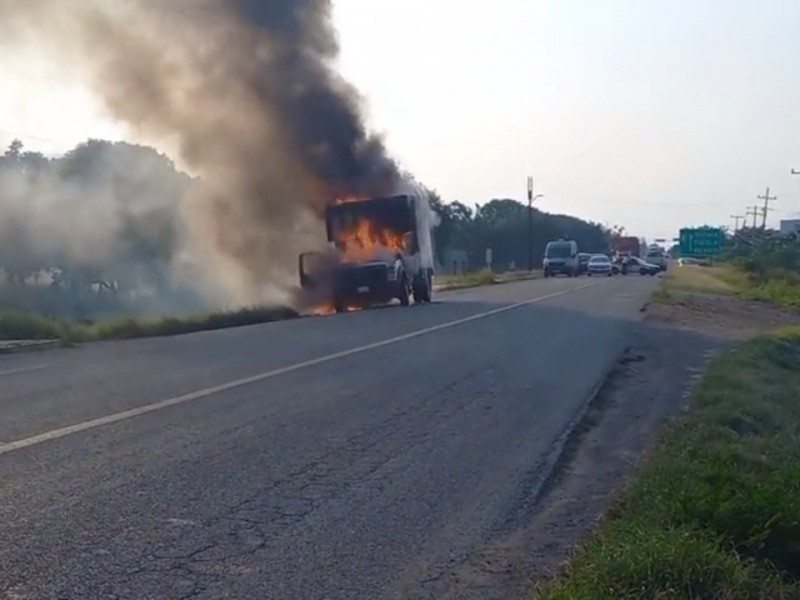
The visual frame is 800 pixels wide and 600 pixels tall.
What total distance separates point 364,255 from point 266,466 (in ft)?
76.0

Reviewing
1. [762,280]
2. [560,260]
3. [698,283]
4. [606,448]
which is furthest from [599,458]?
[560,260]

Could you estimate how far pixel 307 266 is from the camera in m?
32.1

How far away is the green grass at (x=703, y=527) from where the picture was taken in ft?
17.3

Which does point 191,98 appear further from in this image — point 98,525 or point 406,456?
point 98,525

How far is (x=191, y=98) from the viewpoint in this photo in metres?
32.2

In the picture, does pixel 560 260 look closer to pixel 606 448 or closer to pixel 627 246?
pixel 627 246

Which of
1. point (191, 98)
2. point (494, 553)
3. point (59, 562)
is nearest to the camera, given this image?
point (59, 562)

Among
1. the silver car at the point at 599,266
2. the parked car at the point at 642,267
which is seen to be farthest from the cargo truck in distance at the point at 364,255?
the parked car at the point at 642,267

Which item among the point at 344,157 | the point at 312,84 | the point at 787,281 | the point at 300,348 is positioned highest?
the point at 312,84

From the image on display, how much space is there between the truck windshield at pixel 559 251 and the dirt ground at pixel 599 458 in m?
50.2

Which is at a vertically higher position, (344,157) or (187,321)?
(344,157)

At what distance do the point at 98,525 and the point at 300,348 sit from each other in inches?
432

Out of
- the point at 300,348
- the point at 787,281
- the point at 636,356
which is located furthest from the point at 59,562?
the point at 787,281

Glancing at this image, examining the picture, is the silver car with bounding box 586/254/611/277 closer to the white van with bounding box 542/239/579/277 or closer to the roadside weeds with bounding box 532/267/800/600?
the white van with bounding box 542/239/579/277
